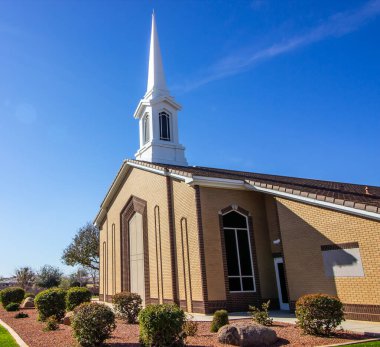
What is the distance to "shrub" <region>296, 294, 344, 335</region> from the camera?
923 cm

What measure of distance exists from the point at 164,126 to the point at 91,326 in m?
17.2

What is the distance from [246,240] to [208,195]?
2.74 metres

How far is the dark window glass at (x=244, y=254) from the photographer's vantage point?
15.9 meters

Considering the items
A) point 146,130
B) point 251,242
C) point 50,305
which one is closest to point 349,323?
point 251,242

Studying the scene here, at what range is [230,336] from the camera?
29.3 feet

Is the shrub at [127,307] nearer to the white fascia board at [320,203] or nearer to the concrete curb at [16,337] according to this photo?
the concrete curb at [16,337]

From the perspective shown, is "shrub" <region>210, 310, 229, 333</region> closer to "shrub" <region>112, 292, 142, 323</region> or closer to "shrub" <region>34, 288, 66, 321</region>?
"shrub" <region>112, 292, 142, 323</region>

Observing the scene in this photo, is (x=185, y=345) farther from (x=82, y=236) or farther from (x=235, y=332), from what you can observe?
(x=82, y=236)

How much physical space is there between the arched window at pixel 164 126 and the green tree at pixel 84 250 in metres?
25.5

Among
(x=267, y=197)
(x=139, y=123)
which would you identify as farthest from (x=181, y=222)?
(x=139, y=123)

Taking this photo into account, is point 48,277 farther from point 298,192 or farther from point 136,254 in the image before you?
point 298,192

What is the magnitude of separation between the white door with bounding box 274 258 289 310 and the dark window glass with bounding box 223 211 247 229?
7.17ft

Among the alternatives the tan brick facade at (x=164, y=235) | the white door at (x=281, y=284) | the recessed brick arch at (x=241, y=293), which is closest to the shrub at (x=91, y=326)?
the tan brick facade at (x=164, y=235)

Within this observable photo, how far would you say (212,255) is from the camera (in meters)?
15.2
